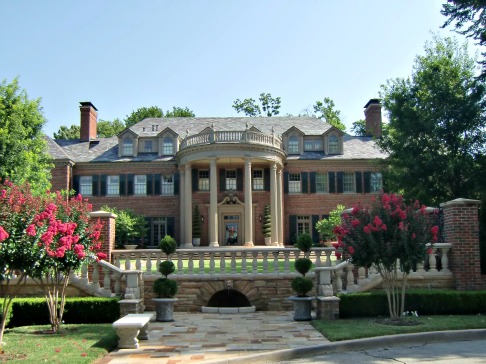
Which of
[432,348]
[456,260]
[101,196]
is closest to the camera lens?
[432,348]

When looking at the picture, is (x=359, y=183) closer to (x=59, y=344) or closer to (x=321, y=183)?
(x=321, y=183)

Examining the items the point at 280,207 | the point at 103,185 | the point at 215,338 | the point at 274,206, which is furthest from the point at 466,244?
the point at 103,185

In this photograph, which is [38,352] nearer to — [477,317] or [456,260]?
[477,317]

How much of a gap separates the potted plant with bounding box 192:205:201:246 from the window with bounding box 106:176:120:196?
5302 millimetres

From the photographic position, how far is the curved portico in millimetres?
31141

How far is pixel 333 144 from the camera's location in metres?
35.6

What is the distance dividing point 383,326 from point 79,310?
709cm

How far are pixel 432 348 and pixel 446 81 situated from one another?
50.6 ft

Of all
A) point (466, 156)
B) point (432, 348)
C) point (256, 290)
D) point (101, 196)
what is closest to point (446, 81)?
point (466, 156)

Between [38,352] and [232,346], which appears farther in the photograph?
[232,346]

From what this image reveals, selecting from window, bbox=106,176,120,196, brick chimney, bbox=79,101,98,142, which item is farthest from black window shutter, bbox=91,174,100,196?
brick chimney, bbox=79,101,98,142

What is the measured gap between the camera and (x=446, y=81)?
22.1 m

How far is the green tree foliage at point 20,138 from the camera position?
2012cm

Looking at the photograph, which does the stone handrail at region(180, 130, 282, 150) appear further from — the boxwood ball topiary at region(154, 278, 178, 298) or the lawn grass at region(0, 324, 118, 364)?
the lawn grass at region(0, 324, 118, 364)
